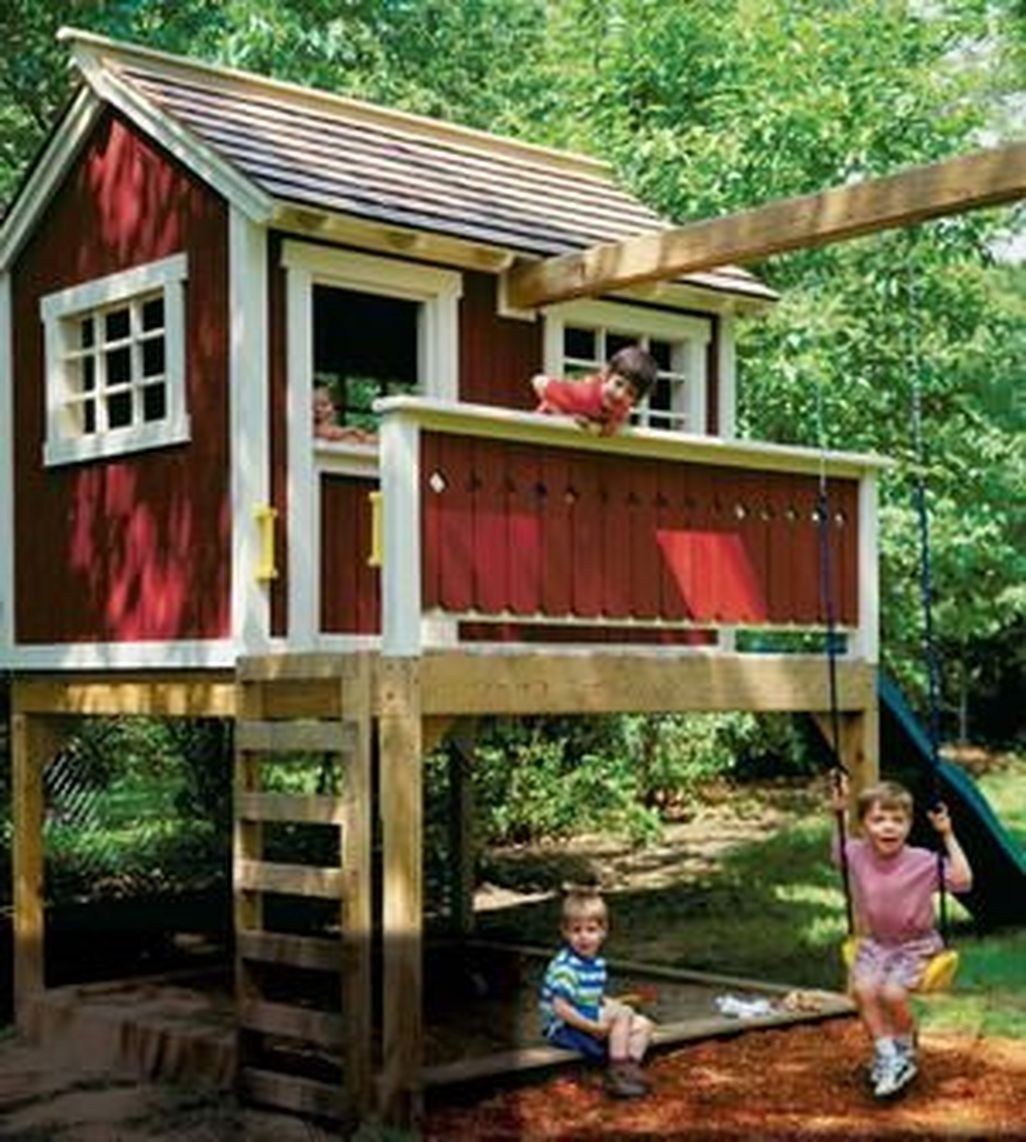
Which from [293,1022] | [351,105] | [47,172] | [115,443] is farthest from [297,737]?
[351,105]

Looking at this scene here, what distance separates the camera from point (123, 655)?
32.6 ft

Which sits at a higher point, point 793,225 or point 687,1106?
point 793,225

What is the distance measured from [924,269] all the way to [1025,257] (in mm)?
14049

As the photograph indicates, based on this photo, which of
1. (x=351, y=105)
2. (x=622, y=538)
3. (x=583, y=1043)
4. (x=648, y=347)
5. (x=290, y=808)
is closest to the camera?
(x=290, y=808)

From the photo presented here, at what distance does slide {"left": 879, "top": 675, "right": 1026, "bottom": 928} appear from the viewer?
39.5 feet

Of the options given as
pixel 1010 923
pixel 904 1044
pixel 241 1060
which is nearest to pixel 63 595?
pixel 241 1060

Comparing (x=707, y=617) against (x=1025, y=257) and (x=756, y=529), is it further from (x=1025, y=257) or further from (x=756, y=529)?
(x=1025, y=257)

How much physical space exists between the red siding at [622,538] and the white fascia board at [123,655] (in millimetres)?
1528

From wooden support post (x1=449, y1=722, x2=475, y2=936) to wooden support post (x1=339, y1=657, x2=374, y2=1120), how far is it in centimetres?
482

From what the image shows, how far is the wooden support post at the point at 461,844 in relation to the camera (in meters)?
13.1

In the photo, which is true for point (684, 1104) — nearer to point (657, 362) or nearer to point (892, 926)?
point (892, 926)

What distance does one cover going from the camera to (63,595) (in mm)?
10445

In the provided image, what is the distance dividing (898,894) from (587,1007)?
1.52 metres

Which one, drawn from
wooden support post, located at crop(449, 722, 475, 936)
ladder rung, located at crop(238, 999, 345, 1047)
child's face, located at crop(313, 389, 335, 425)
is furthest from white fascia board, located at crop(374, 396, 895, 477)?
wooden support post, located at crop(449, 722, 475, 936)
